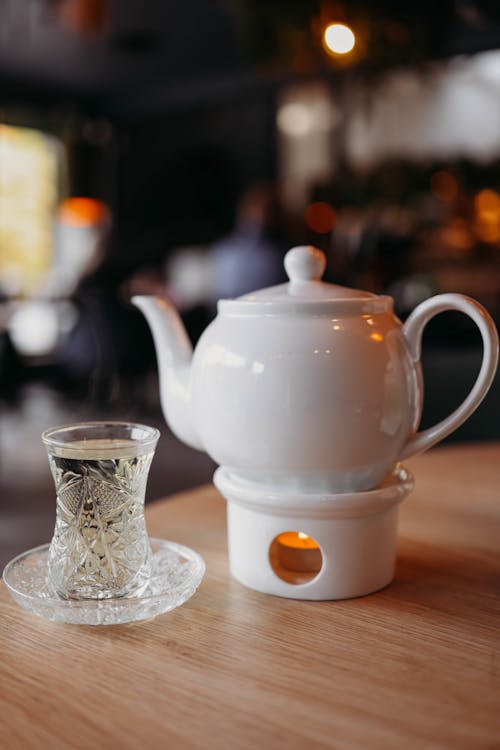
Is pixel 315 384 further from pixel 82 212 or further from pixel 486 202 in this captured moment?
pixel 82 212

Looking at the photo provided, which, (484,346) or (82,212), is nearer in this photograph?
(484,346)

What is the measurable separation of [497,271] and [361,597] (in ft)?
15.9

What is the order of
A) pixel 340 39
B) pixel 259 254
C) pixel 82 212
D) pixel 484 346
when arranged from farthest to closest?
pixel 82 212
pixel 259 254
pixel 340 39
pixel 484 346

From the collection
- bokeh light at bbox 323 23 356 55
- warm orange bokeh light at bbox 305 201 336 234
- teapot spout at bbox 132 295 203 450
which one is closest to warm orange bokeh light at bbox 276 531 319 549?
teapot spout at bbox 132 295 203 450

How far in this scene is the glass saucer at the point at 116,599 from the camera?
1.82ft

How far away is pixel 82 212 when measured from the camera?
6363 mm

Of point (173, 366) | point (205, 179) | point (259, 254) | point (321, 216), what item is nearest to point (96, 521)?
point (173, 366)

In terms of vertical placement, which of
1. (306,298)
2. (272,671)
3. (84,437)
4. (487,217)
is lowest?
(272,671)

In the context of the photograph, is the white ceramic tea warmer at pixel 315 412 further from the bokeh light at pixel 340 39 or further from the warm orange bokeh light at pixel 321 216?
the warm orange bokeh light at pixel 321 216

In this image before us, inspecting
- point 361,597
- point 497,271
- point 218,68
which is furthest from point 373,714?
point 218,68

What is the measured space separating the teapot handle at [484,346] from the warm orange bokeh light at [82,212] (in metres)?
6.03

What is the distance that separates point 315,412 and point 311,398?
0.04 ft

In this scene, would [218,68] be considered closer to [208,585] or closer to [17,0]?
[17,0]

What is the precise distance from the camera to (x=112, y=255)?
387cm
